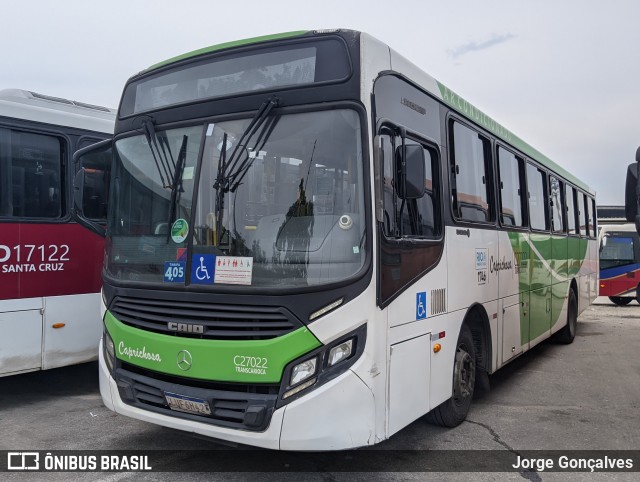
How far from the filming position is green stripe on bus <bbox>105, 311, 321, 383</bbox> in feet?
13.1

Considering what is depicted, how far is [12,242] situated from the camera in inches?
251

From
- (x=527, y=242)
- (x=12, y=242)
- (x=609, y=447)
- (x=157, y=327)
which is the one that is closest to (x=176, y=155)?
(x=157, y=327)

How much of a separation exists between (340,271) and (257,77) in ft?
5.18

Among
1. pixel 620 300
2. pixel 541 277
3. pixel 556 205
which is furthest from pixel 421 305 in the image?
pixel 620 300

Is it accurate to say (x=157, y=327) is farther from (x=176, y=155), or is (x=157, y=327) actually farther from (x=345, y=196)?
(x=345, y=196)

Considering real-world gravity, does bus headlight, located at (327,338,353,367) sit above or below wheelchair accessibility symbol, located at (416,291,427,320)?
below

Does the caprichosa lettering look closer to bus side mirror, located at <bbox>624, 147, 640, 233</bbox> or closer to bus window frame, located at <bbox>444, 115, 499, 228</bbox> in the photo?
bus window frame, located at <bbox>444, 115, 499, 228</bbox>

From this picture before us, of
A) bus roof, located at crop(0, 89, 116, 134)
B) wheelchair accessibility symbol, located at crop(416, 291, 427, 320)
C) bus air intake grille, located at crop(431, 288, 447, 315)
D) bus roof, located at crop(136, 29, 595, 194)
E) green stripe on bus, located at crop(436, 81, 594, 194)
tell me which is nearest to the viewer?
bus roof, located at crop(136, 29, 595, 194)

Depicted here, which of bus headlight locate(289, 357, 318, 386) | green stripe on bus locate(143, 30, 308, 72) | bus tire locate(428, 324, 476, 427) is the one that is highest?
green stripe on bus locate(143, 30, 308, 72)

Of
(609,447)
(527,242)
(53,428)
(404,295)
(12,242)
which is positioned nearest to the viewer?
(404,295)

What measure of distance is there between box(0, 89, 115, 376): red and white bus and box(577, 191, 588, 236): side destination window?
9299mm

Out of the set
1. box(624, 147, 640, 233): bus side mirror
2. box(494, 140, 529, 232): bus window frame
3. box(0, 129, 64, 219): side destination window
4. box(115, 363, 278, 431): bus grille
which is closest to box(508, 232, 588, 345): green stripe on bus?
box(494, 140, 529, 232): bus window frame

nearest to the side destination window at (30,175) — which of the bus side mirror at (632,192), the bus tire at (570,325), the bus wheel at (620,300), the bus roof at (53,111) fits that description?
the bus roof at (53,111)

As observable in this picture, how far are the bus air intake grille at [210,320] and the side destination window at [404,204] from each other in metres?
0.98
